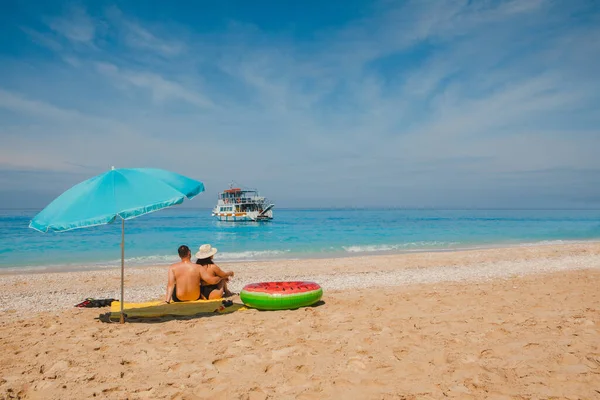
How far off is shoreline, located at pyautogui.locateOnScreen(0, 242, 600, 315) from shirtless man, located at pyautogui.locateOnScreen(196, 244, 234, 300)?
227 centimetres

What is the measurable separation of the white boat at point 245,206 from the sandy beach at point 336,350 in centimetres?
5234

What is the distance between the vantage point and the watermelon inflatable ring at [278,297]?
691 cm

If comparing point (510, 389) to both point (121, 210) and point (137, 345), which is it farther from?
point (121, 210)

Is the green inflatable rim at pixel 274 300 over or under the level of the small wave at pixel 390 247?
over

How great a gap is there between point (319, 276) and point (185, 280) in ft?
19.9

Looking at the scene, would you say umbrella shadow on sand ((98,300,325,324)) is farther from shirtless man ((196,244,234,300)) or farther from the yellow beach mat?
shirtless man ((196,244,234,300))

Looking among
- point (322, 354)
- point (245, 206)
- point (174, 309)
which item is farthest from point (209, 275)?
point (245, 206)

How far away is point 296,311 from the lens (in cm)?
688

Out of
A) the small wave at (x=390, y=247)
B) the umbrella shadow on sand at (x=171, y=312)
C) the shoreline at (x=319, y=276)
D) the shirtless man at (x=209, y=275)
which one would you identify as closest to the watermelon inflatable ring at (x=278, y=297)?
the umbrella shadow on sand at (x=171, y=312)

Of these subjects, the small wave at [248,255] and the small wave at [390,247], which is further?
the small wave at [390,247]

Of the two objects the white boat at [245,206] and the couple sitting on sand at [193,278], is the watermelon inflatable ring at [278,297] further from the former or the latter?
the white boat at [245,206]

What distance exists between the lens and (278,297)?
691 centimetres

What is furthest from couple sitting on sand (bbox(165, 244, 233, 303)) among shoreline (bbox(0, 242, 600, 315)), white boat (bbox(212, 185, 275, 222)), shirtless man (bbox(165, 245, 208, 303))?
white boat (bbox(212, 185, 275, 222))

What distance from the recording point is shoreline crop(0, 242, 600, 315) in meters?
9.86
